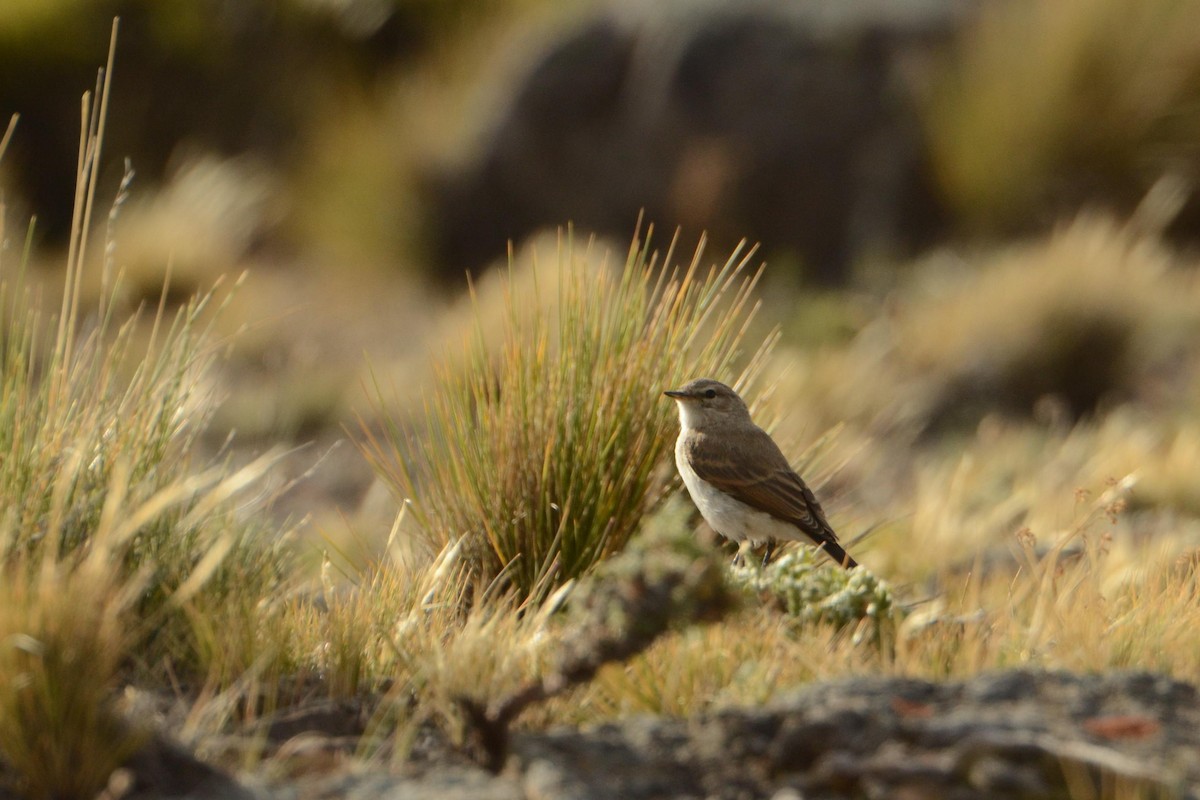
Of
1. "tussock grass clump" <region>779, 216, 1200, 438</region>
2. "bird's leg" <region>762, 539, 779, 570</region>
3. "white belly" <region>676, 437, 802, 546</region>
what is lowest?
"tussock grass clump" <region>779, 216, 1200, 438</region>

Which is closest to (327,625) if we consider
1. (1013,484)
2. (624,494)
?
(624,494)

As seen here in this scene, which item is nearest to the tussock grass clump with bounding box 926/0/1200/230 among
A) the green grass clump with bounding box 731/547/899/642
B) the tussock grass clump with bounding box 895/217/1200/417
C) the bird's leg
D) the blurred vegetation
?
the blurred vegetation

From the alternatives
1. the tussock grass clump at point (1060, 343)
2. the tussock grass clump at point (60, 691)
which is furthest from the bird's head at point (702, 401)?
the tussock grass clump at point (1060, 343)

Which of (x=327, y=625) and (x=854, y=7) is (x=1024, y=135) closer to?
(x=854, y=7)

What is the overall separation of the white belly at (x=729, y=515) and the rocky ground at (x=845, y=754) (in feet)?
4.97

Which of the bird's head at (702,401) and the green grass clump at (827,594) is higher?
the bird's head at (702,401)

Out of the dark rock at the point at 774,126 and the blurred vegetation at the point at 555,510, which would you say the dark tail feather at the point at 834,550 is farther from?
the dark rock at the point at 774,126

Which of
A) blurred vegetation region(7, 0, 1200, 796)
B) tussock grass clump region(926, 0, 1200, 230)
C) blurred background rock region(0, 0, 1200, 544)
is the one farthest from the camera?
tussock grass clump region(926, 0, 1200, 230)

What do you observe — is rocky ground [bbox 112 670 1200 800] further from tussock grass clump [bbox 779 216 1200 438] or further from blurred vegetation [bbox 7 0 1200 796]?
tussock grass clump [bbox 779 216 1200 438]

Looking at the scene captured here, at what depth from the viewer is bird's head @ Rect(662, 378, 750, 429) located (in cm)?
461

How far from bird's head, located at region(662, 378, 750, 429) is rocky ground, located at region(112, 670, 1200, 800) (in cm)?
153

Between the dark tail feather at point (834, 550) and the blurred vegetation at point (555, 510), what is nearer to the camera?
the blurred vegetation at point (555, 510)

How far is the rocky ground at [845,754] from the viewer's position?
282 centimetres

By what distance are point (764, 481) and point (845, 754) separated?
196 centimetres
